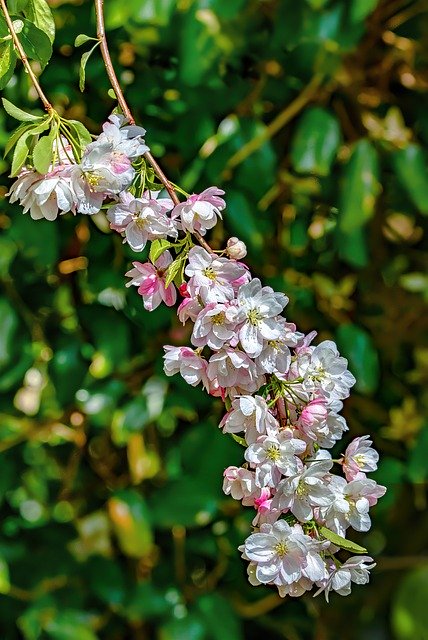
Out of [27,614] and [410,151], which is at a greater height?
[410,151]

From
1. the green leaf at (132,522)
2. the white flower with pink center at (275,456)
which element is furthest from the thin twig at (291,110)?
the white flower with pink center at (275,456)

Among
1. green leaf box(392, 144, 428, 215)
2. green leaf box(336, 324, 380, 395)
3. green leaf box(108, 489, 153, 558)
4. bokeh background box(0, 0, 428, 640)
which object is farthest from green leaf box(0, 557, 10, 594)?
green leaf box(392, 144, 428, 215)

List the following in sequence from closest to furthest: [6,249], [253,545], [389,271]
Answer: [253,545], [6,249], [389,271]

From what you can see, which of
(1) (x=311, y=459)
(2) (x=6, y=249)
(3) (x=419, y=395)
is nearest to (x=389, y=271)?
(3) (x=419, y=395)

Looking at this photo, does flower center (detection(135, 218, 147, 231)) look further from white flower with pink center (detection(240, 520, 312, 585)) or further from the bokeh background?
the bokeh background

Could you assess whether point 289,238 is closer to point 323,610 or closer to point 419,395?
point 419,395
